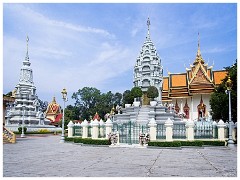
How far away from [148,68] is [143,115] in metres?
27.7

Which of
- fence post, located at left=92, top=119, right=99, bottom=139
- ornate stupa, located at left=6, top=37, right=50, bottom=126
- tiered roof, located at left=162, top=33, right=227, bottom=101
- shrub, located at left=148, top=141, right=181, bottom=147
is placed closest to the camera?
shrub, located at left=148, top=141, right=181, bottom=147

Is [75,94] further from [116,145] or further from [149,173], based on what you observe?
[149,173]

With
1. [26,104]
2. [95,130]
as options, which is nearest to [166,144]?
[95,130]

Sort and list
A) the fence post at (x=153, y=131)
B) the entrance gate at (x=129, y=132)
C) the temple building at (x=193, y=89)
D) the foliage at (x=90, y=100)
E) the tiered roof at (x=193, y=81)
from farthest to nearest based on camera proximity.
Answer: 1. the foliage at (x=90, y=100)
2. the temple building at (x=193, y=89)
3. the tiered roof at (x=193, y=81)
4. the entrance gate at (x=129, y=132)
5. the fence post at (x=153, y=131)

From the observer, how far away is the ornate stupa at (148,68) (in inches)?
2104

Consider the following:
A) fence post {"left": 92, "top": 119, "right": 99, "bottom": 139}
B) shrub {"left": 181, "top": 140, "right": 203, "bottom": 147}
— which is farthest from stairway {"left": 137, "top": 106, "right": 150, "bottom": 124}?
shrub {"left": 181, "top": 140, "right": 203, "bottom": 147}

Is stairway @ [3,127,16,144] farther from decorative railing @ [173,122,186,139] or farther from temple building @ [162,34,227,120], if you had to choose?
temple building @ [162,34,227,120]

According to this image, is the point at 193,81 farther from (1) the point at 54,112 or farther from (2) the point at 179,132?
(1) the point at 54,112

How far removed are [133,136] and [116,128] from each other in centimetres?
138

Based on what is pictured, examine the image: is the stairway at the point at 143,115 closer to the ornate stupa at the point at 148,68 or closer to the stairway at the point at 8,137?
the stairway at the point at 8,137

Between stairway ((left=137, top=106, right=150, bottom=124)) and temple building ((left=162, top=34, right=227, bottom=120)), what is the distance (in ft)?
56.9

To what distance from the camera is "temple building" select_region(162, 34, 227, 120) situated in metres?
44.4

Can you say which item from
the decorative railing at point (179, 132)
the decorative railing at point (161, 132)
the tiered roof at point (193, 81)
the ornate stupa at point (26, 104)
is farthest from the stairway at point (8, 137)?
the tiered roof at point (193, 81)

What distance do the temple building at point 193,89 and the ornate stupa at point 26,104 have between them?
21.3 meters
